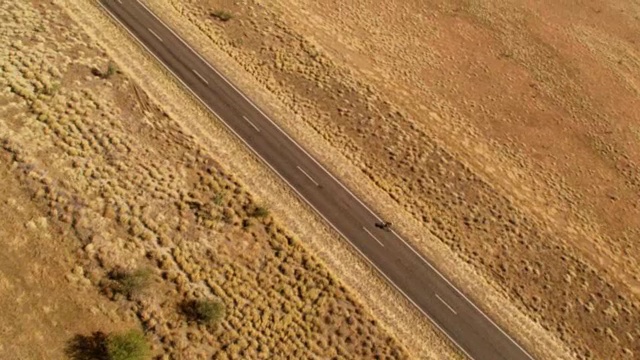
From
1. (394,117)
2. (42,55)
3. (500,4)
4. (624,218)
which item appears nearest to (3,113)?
(42,55)

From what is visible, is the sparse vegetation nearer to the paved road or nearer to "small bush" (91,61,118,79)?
the paved road

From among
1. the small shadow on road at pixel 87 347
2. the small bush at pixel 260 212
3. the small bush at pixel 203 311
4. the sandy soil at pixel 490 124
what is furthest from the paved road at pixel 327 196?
the small shadow on road at pixel 87 347

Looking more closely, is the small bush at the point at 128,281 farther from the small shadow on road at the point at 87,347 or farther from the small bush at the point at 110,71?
the small bush at the point at 110,71

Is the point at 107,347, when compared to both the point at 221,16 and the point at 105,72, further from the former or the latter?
the point at 221,16

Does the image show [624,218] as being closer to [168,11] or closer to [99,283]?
[99,283]

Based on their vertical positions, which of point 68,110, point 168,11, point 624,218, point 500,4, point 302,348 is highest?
point 500,4

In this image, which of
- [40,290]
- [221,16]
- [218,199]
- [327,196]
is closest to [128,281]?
[40,290]

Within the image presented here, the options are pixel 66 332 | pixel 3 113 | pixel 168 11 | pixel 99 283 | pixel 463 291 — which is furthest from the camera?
pixel 168 11

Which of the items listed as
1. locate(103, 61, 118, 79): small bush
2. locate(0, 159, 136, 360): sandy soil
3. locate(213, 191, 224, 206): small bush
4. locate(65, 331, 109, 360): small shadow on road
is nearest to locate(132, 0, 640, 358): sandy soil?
locate(103, 61, 118, 79): small bush
